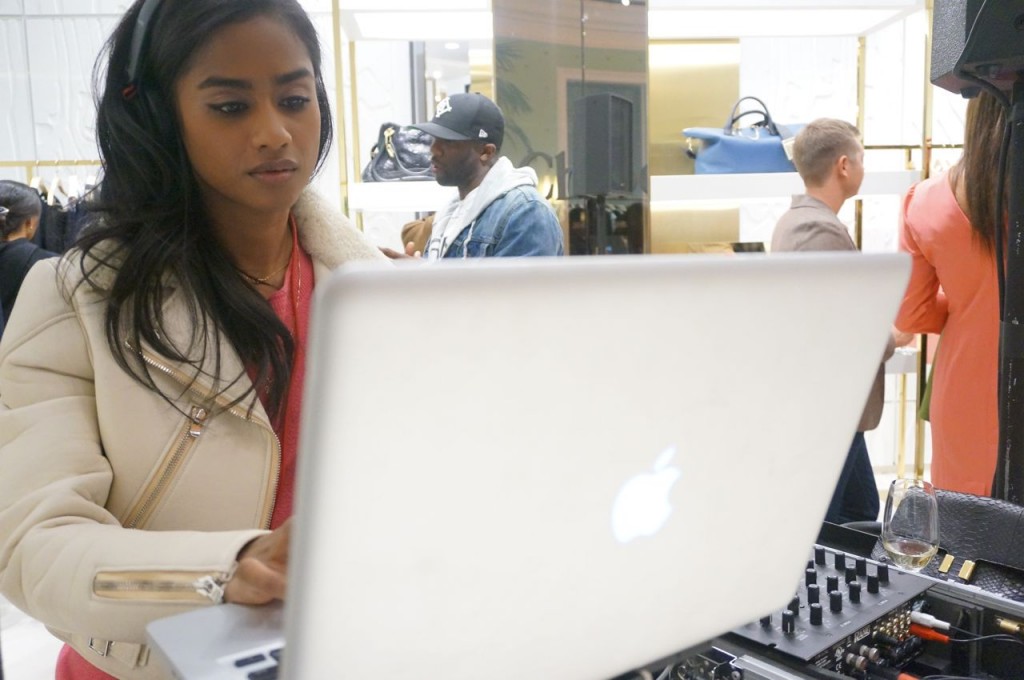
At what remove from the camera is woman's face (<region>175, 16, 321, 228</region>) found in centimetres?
87

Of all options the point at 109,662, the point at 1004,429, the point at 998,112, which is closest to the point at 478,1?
the point at 998,112

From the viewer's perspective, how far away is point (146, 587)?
613 mm

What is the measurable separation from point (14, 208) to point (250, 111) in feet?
7.94

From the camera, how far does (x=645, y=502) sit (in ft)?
1.49

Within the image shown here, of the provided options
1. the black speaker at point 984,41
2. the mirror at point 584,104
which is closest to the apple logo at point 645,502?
the black speaker at point 984,41

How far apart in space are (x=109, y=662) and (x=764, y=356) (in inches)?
26.6

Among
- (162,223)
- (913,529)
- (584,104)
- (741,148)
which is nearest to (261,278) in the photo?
(162,223)

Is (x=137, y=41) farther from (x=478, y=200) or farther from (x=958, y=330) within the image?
(x=958, y=330)

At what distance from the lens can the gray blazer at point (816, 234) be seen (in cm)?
234

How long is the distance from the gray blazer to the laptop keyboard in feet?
6.67

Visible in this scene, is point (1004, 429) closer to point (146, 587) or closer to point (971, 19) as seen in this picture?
point (971, 19)

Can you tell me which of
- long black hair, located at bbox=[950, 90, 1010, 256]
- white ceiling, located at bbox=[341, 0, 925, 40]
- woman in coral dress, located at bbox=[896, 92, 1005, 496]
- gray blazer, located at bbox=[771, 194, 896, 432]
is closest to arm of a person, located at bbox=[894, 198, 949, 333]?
woman in coral dress, located at bbox=[896, 92, 1005, 496]

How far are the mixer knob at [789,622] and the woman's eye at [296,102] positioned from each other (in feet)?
2.25

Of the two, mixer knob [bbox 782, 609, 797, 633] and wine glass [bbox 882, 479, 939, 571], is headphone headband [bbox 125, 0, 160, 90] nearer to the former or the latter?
mixer knob [bbox 782, 609, 797, 633]
